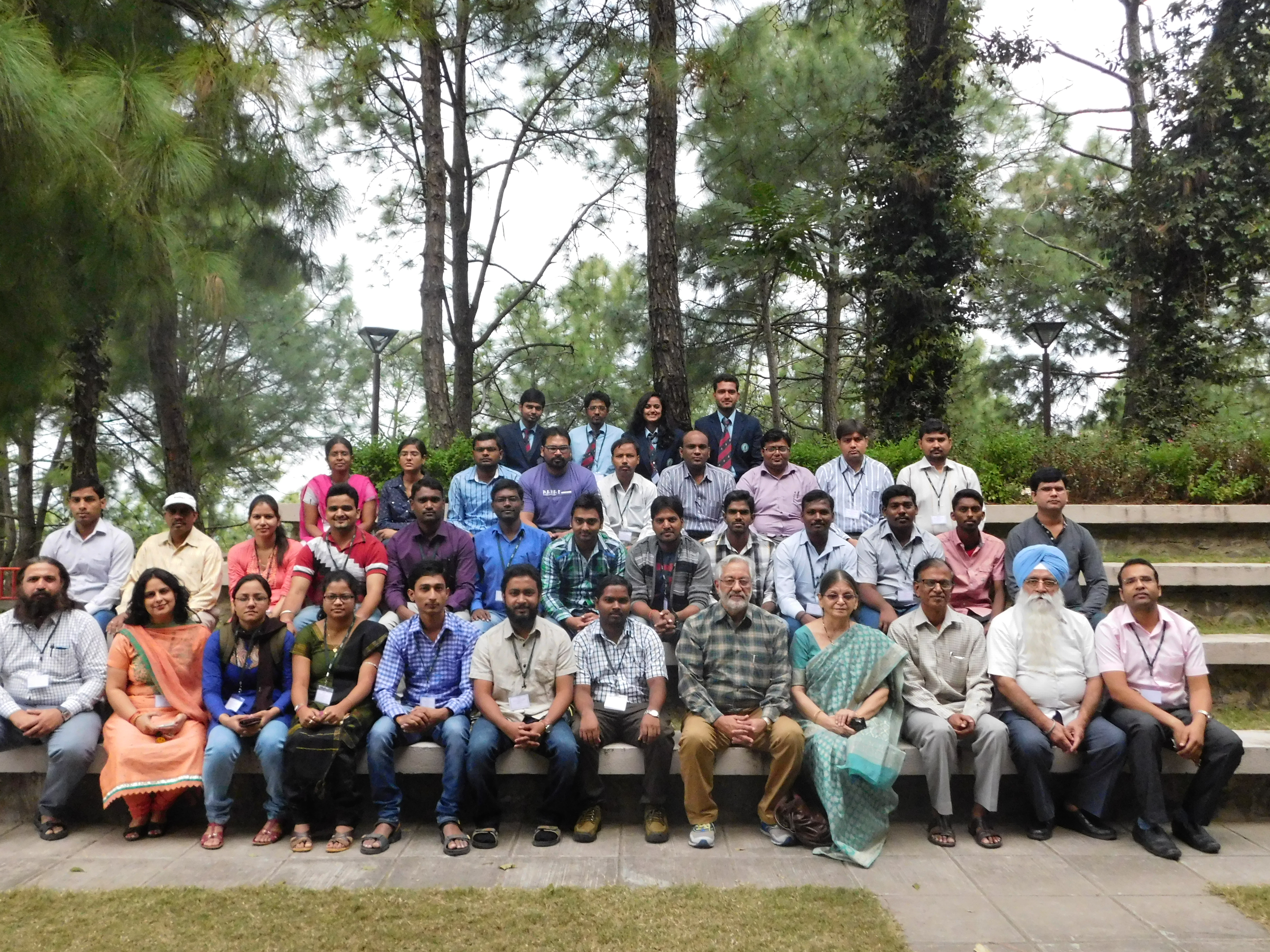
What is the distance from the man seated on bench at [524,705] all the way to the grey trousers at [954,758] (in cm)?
171

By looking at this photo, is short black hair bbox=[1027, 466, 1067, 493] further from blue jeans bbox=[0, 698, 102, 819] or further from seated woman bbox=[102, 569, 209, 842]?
blue jeans bbox=[0, 698, 102, 819]

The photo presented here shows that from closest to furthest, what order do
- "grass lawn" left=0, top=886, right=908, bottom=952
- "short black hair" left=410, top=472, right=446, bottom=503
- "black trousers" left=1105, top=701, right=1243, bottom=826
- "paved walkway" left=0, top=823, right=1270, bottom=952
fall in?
"grass lawn" left=0, top=886, right=908, bottom=952
"paved walkway" left=0, top=823, right=1270, bottom=952
"black trousers" left=1105, top=701, right=1243, bottom=826
"short black hair" left=410, top=472, right=446, bottom=503

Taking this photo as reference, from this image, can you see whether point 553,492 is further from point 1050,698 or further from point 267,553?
point 1050,698

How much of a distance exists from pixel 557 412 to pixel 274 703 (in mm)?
17346

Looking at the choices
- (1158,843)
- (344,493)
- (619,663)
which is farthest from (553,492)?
(1158,843)

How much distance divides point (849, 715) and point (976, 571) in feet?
5.01

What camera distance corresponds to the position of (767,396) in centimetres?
2609

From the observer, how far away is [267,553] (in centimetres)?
592

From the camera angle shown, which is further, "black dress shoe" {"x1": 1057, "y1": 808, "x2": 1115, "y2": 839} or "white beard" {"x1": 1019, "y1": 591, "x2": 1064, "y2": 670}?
"white beard" {"x1": 1019, "y1": 591, "x2": 1064, "y2": 670}

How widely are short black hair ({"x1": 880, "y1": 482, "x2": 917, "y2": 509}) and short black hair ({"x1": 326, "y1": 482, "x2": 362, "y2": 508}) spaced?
3.21 metres

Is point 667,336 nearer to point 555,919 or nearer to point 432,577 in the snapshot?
point 432,577

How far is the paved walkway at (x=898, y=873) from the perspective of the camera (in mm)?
3615

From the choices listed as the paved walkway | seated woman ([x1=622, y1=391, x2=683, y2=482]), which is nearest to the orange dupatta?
the paved walkway

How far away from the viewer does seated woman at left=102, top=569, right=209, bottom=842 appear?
464 centimetres
